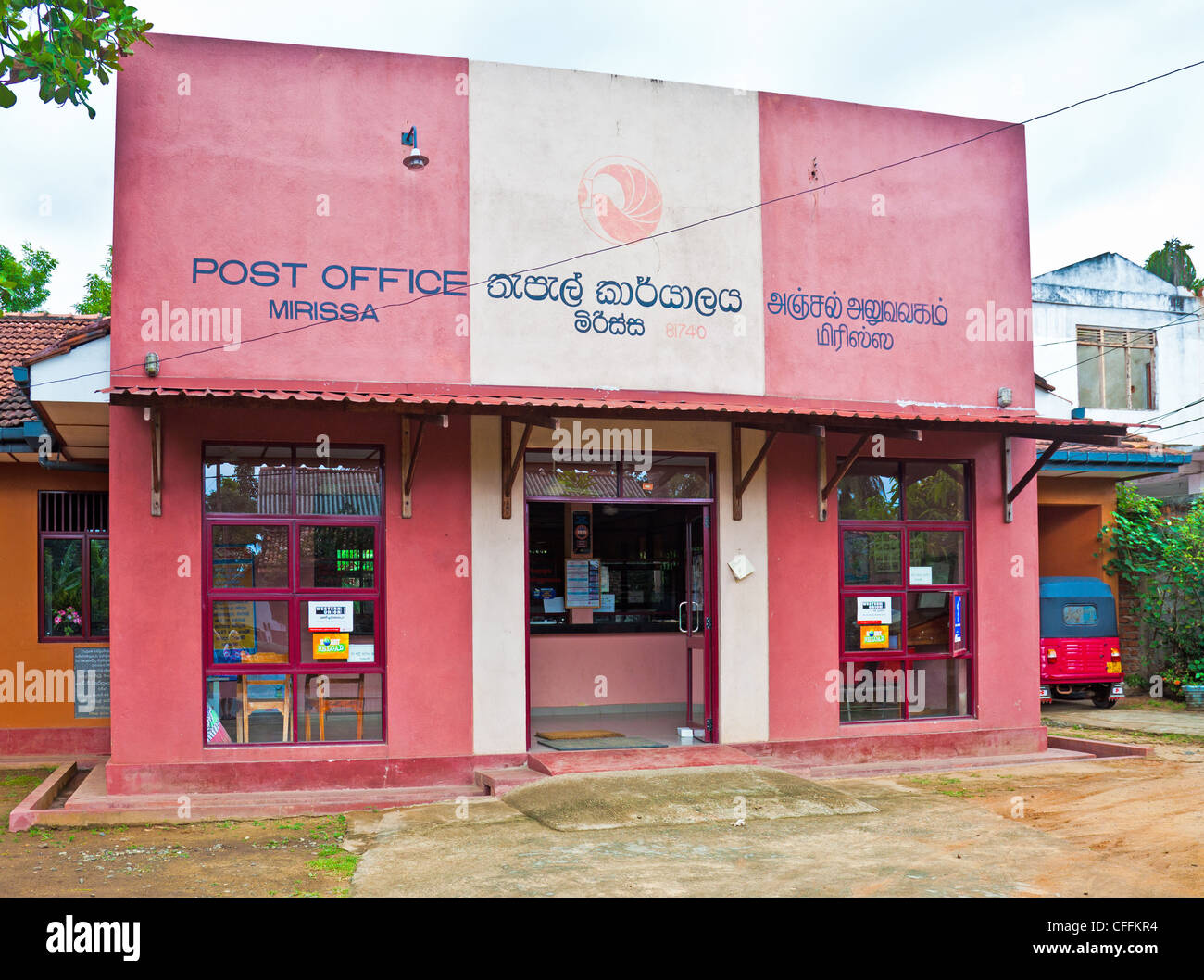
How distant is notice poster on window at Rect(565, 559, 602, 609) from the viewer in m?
13.6

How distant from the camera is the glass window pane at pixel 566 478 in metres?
10.2

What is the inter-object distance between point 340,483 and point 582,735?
3713 mm

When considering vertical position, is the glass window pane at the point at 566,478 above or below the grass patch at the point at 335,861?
above

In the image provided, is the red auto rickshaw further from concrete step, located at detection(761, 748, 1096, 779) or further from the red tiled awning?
the red tiled awning

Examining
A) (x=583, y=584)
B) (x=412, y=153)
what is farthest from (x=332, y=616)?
(x=583, y=584)

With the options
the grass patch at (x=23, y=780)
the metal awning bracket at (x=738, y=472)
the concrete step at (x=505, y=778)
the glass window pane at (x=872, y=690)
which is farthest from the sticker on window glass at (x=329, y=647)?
the glass window pane at (x=872, y=690)

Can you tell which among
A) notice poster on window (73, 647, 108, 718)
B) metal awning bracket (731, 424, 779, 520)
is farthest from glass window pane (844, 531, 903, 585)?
notice poster on window (73, 647, 108, 718)

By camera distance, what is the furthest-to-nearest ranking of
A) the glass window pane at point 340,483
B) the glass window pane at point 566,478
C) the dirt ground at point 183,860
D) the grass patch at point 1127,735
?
the grass patch at point 1127,735
the glass window pane at point 566,478
the glass window pane at point 340,483
the dirt ground at point 183,860

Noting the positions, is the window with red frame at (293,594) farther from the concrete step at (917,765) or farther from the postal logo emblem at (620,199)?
the concrete step at (917,765)

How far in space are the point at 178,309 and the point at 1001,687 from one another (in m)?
8.51

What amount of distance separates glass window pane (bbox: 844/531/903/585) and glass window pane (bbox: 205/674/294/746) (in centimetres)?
533

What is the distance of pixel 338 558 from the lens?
9.66 metres

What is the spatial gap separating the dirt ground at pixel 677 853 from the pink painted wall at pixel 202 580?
0.83 m

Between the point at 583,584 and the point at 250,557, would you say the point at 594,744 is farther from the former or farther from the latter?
the point at 250,557
